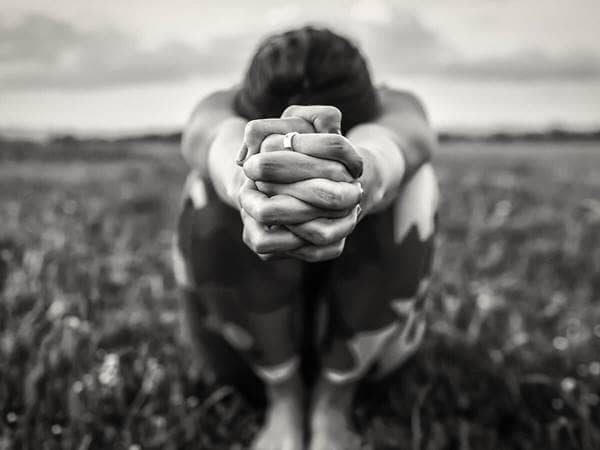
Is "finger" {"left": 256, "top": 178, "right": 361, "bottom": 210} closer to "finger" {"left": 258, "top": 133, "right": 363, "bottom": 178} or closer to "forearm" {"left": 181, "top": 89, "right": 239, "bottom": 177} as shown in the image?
"finger" {"left": 258, "top": 133, "right": 363, "bottom": 178}

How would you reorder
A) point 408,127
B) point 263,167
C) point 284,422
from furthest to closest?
1. point 284,422
2. point 408,127
3. point 263,167

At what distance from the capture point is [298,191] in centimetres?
38

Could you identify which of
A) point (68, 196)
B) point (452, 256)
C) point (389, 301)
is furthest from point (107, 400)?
point (68, 196)

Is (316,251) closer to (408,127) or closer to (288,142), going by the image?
(288,142)

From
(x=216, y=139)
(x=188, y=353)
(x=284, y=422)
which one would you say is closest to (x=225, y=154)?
(x=216, y=139)

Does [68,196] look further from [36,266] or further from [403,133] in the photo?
[403,133]

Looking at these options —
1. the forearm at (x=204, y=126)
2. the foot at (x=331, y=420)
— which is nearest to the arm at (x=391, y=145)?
the forearm at (x=204, y=126)

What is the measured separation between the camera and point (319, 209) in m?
0.38

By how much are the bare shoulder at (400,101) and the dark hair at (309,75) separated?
0.12ft

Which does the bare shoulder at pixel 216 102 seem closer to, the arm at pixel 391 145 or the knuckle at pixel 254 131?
the arm at pixel 391 145

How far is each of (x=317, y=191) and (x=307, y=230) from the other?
24mm

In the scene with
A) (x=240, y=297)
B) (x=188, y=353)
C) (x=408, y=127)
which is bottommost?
(x=188, y=353)

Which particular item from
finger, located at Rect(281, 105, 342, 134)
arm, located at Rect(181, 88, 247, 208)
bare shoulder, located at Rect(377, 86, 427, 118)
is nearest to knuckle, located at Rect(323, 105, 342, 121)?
finger, located at Rect(281, 105, 342, 134)

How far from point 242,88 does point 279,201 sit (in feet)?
0.90
